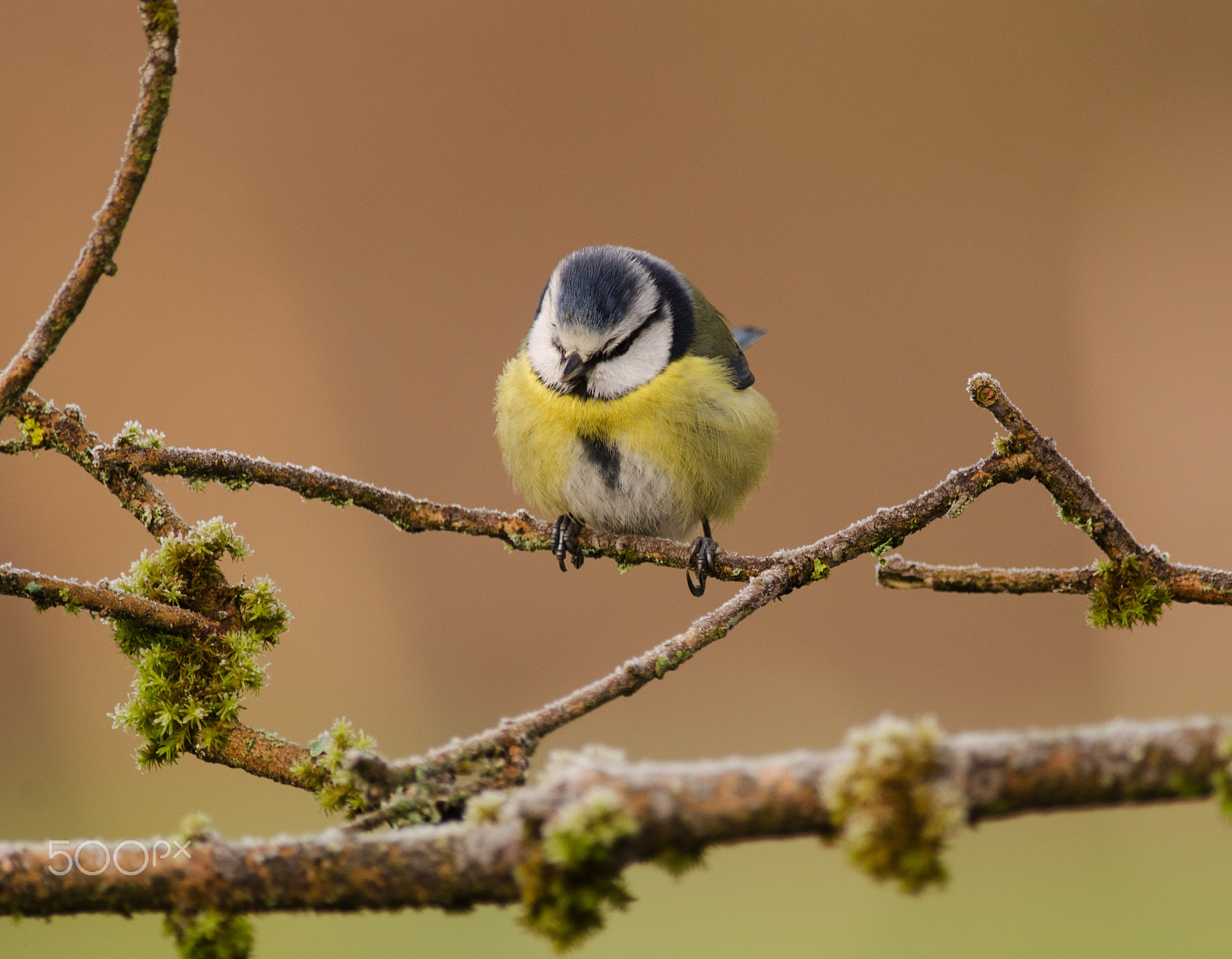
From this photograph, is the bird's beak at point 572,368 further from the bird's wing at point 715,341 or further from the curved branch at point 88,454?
the curved branch at point 88,454

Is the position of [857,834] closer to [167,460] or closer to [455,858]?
[455,858]

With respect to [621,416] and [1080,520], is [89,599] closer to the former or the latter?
[1080,520]

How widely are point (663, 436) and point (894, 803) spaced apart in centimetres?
104

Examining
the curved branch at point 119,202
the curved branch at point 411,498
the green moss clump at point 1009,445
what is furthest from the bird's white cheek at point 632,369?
the curved branch at point 119,202

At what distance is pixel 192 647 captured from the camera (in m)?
0.69

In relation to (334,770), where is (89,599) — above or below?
above

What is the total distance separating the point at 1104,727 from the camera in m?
0.34

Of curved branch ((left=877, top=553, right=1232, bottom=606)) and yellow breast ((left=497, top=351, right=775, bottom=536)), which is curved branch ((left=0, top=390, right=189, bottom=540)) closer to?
curved branch ((left=877, top=553, right=1232, bottom=606))

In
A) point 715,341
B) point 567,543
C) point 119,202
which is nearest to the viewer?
point 119,202

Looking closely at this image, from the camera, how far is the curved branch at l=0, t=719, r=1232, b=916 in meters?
0.34

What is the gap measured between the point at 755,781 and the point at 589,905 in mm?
86

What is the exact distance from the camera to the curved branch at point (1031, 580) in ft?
2.12

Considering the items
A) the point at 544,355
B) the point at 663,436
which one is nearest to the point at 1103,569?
the point at 663,436

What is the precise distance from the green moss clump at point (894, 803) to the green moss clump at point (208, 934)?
254mm
